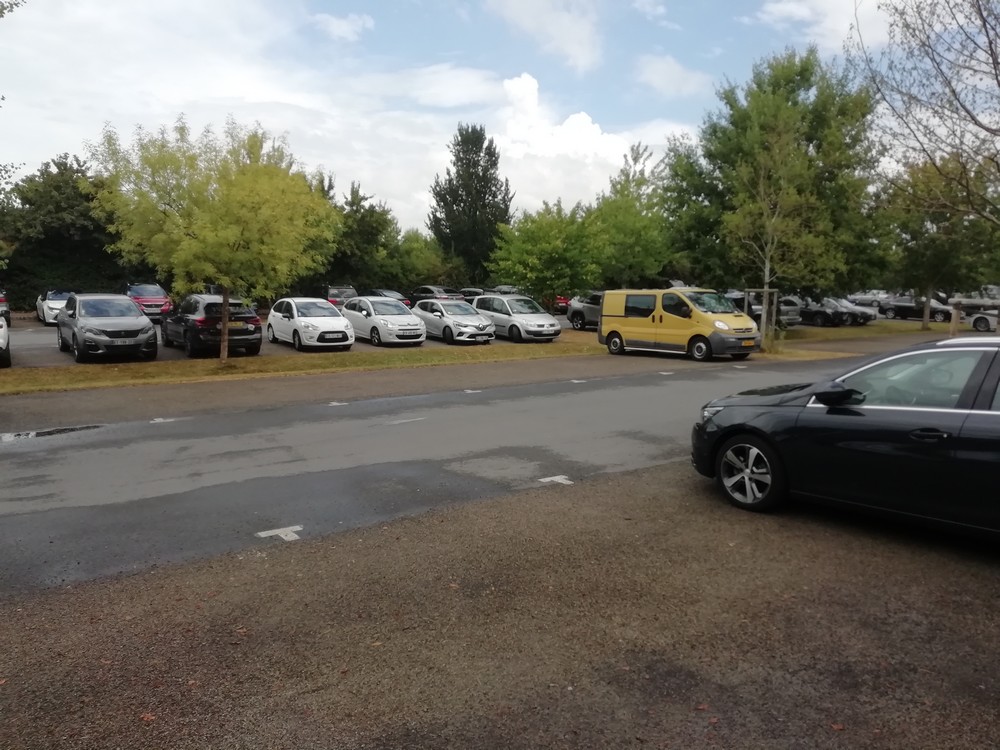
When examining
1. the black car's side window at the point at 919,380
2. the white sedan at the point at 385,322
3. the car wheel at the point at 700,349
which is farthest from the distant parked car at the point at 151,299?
the black car's side window at the point at 919,380

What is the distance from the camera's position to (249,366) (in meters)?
17.5

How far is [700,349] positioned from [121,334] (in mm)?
14365

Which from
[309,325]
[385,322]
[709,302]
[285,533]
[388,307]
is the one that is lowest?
[285,533]

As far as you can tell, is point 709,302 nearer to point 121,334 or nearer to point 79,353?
point 121,334

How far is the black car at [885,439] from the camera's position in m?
4.89

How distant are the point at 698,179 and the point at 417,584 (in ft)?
85.6

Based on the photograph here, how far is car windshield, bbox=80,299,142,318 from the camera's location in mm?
17875

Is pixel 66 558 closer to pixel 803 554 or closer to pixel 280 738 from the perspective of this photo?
pixel 280 738

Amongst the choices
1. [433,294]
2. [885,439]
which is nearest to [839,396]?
[885,439]

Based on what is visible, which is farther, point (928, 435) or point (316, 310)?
point (316, 310)

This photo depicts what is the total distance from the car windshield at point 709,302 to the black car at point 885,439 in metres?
14.3

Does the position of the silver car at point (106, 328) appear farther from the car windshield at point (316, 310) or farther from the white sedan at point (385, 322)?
the white sedan at point (385, 322)

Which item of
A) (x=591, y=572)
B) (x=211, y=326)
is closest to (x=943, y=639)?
(x=591, y=572)

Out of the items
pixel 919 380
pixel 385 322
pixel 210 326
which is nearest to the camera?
pixel 919 380
